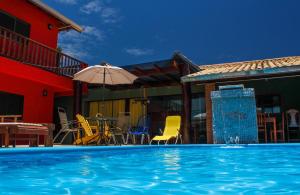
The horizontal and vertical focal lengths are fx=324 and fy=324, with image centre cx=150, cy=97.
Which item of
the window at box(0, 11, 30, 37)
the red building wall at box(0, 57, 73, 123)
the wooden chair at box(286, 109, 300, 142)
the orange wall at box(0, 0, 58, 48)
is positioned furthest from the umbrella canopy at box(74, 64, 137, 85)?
the wooden chair at box(286, 109, 300, 142)

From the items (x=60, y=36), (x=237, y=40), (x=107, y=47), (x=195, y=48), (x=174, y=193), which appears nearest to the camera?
(x=174, y=193)

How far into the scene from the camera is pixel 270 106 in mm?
13289

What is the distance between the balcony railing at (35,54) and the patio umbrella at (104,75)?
178 centimetres

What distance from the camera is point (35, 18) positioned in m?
13.4

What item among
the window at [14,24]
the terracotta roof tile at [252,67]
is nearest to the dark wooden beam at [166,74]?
the terracotta roof tile at [252,67]

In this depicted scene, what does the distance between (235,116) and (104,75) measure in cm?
444

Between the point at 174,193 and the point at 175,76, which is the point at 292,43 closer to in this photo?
the point at 175,76

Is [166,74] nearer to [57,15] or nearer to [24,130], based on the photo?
[57,15]

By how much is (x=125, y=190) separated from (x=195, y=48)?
27.4m

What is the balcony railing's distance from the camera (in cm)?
1090

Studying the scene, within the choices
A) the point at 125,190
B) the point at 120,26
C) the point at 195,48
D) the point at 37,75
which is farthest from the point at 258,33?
the point at 125,190

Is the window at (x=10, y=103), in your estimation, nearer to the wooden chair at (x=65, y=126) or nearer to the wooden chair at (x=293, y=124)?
the wooden chair at (x=65, y=126)

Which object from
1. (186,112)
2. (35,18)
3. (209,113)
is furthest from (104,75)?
(35,18)

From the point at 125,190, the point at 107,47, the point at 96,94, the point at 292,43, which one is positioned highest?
the point at 107,47
